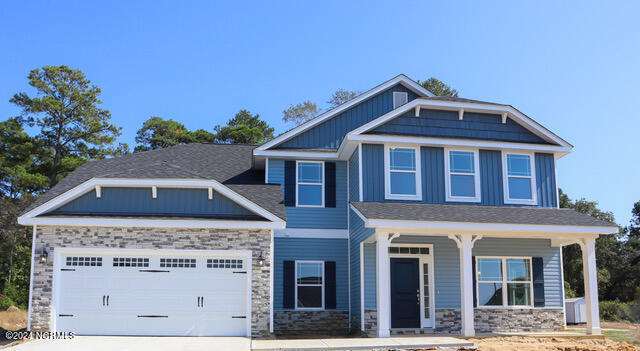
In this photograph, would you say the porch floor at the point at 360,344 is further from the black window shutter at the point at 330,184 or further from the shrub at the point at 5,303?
the shrub at the point at 5,303

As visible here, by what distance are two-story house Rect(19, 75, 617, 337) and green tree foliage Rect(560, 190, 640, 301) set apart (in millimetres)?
15895

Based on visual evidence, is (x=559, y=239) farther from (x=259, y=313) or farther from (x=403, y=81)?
(x=259, y=313)

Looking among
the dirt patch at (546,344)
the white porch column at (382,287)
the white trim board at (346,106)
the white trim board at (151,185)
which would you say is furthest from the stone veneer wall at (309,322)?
the white trim board at (346,106)

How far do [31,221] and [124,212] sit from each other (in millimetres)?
2189

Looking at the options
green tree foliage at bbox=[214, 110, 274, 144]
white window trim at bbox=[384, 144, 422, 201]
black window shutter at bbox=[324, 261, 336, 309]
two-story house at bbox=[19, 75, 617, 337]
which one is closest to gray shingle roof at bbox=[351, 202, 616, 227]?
two-story house at bbox=[19, 75, 617, 337]

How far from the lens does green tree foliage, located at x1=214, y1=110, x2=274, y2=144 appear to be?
40375 millimetres

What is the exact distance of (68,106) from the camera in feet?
122

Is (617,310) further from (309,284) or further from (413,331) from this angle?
(309,284)

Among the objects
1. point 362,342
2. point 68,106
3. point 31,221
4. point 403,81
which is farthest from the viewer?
point 68,106

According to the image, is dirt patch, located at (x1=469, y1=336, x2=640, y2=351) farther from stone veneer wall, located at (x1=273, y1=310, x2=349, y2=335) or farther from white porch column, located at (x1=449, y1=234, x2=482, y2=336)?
stone veneer wall, located at (x1=273, y1=310, x2=349, y2=335)

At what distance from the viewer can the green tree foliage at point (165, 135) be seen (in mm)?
41094

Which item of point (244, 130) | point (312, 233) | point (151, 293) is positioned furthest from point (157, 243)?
point (244, 130)

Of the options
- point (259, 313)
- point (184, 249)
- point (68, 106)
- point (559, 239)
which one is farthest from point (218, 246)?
point (68, 106)

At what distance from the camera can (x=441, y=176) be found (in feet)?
54.4
